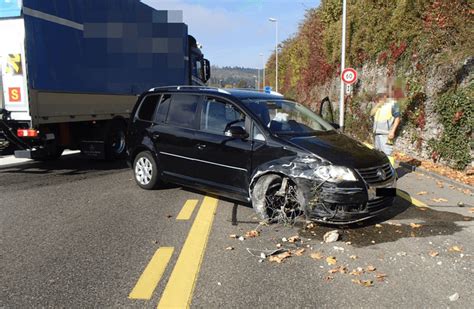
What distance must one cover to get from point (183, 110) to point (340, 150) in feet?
8.71

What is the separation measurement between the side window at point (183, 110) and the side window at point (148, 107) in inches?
18.3

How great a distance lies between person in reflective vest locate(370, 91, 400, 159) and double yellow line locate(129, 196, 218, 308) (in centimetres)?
438

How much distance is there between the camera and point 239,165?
559 centimetres

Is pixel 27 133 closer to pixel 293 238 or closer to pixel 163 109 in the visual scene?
pixel 163 109

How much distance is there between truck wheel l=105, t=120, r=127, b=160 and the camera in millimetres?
9836

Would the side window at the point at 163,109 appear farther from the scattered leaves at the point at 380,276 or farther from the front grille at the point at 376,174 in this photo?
the scattered leaves at the point at 380,276

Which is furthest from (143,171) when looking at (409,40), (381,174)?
(409,40)

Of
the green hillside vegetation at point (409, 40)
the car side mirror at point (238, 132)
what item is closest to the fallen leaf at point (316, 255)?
the car side mirror at point (238, 132)

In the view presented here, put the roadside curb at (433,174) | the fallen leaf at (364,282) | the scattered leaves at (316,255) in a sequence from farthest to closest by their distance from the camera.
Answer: the roadside curb at (433,174)
the scattered leaves at (316,255)
the fallen leaf at (364,282)

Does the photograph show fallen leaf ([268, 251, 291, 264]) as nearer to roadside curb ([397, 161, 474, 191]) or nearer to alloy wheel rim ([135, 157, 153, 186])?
alloy wheel rim ([135, 157, 153, 186])

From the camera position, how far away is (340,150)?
5117 mm

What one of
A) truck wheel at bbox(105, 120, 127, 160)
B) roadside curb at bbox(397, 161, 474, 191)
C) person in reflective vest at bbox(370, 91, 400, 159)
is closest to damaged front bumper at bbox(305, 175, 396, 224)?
person in reflective vest at bbox(370, 91, 400, 159)

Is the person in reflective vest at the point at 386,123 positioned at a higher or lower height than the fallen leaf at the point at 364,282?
higher

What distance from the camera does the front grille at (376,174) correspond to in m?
4.86
